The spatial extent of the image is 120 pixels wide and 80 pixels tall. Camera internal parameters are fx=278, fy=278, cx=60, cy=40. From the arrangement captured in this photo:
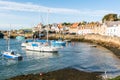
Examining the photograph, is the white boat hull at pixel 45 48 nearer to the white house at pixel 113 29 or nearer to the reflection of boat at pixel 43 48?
the reflection of boat at pixel 43 48

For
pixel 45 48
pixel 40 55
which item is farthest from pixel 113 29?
pixel 40 55

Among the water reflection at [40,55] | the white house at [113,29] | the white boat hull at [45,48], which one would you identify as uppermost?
the white house at [113,29]

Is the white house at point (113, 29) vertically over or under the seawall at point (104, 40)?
over

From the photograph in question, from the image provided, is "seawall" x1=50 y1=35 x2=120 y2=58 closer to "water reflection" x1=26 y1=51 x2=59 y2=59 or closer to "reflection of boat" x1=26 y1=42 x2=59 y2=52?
"water reflection" x1=26 y1=51 x2=59 y2=59

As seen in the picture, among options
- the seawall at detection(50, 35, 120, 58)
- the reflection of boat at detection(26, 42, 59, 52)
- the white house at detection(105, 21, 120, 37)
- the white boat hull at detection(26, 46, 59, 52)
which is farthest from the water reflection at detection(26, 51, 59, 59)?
the white house at detection(105, 21, 120, 37)

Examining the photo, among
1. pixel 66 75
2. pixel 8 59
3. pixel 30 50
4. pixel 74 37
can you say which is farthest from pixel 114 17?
pixel 66 75

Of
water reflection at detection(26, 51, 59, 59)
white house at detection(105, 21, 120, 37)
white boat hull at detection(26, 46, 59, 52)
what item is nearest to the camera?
water reflection at detection(26, 51, 59, 59)

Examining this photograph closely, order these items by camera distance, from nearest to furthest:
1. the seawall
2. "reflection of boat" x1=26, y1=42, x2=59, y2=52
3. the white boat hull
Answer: the white boat hull → "reflection of boat" x1=26, y1=42, x2=59, y2=52 → the seawall

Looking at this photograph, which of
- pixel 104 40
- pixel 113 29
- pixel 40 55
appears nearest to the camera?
pixel 40 55

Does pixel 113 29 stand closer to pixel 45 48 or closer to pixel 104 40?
pixel 104 40

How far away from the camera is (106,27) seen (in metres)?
122

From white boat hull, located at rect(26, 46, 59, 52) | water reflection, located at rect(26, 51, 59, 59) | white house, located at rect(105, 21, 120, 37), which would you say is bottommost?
water reflection, located at rect(26, 51, 59, 59)

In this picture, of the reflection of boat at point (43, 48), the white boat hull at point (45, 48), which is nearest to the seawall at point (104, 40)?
the white boat hull at point (45, 48)

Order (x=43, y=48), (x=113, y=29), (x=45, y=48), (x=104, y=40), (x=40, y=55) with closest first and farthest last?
(x=40, y=55)
(x=45, y=48)
(x=43, y=48)
(x=104, y=40)
(x=113, y=29)
